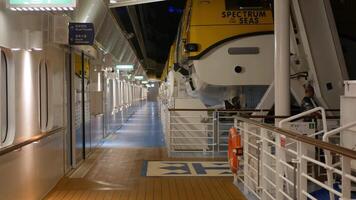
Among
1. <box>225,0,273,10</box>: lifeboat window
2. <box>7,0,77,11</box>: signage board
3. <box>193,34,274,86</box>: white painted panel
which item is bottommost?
<box>193,34,274,86</box>: white painted panel

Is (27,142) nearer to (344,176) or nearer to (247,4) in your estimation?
(344,176)

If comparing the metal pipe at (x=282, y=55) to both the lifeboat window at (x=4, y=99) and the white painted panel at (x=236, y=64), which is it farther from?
the lifeboat window at (x=4, y=99)

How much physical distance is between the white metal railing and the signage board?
2.22 m

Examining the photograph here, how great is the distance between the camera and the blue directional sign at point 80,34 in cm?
691

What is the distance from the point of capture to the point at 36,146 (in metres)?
5.34

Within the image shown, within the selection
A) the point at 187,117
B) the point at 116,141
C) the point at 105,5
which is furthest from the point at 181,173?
the point at 116,141

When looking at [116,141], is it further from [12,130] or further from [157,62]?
[157,62]

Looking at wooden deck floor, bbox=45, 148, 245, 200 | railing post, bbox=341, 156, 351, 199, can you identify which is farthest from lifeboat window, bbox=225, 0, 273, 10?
railing post, bbox=341, 156, 351, 199

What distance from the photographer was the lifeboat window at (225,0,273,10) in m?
8.53

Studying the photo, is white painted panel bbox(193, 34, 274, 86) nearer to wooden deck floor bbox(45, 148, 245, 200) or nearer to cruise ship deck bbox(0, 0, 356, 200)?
cruise ship deck bbox(0, 0, 356, 200)

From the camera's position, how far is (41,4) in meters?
4.59

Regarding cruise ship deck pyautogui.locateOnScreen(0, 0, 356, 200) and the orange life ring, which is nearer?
cruise ship deck pyautogui.locateOnScreen(0, 0, 356, 200)

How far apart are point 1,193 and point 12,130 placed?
0.61 metres

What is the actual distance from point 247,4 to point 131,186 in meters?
4.20
